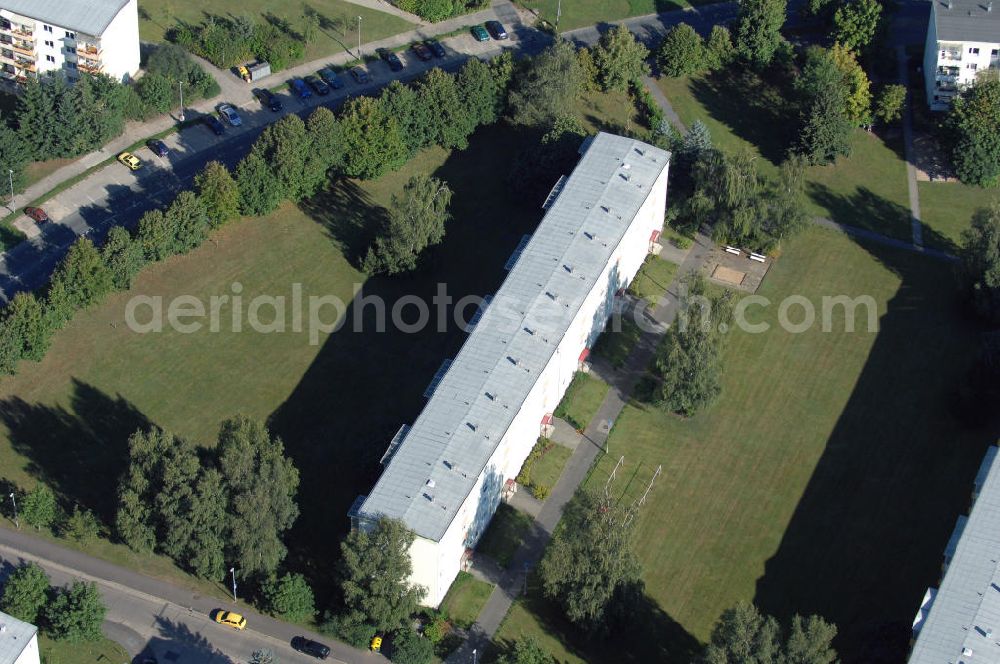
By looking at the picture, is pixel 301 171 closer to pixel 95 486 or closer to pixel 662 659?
pixel 95 486

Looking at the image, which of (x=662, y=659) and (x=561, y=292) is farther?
(x=561, y=292)

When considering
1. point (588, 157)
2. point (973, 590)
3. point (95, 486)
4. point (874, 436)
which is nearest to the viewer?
point (973, 590)

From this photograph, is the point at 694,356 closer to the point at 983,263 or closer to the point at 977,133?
the point at 983,263

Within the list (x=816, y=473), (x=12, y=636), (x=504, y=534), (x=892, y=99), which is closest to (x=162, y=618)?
(x=12, y=636)

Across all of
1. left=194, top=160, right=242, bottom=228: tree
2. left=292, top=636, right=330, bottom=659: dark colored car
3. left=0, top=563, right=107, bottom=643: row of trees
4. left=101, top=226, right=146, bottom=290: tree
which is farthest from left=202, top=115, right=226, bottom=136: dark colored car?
left=292, top=636, right=330, bottom=659: dark colored car

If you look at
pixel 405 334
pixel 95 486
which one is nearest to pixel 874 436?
pixel 405 334

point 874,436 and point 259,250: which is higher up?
point 874,436

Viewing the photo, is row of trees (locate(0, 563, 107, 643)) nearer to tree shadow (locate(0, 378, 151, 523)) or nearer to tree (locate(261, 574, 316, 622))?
tree shadow (locate(0, 378, 151, 523))

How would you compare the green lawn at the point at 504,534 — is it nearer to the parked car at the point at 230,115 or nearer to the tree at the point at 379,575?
the tree at the point at 379,575

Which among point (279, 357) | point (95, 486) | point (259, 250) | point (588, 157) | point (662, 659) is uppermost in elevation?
point (588, 157)
